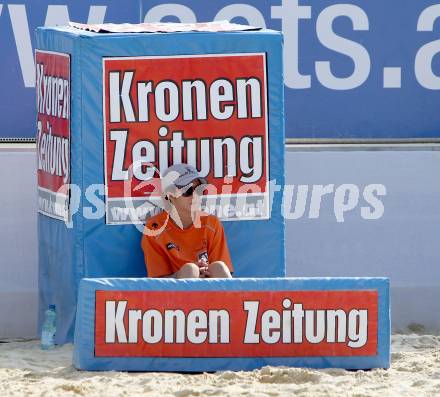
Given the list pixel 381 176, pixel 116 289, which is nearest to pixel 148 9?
pixel 381 176

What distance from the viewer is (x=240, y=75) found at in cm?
697

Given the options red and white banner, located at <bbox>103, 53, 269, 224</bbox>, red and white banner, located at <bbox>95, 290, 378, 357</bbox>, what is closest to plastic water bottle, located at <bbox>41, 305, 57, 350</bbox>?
red and white banner, located at <bbox>103, 53, 269, 224</bbox>

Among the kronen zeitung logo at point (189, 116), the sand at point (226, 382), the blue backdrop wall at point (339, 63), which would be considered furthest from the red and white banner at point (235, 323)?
the blue backdrop wall at point (339, 63)

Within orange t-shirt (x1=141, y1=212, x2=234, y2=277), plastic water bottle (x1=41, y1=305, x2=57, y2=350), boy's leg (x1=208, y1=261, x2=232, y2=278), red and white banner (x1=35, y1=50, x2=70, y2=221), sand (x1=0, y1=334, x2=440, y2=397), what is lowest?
sand (x1=0, y1=334, x2=440, y2=397)

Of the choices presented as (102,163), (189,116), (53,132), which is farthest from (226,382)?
(53,132)

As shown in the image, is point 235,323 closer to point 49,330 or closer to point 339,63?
point 49,330

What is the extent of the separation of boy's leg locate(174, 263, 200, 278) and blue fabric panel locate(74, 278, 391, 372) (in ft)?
0.99

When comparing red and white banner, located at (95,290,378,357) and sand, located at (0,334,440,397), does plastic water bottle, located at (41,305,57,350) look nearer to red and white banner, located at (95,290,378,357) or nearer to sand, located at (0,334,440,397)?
sand, located at (0,334,440,397)

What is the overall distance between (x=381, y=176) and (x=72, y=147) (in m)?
2.12

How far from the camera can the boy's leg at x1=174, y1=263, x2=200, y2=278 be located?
665 cm

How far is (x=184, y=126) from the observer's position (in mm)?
6965

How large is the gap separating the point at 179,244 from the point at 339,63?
177 cm

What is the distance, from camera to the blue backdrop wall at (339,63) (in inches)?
312

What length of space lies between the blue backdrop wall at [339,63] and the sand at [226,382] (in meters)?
1.90
